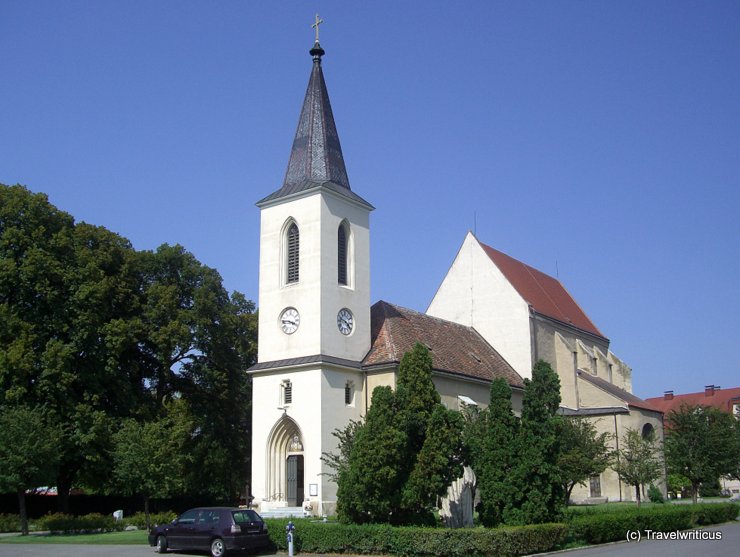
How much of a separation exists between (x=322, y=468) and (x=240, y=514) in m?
7.96

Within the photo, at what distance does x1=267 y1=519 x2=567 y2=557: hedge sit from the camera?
19.6 meters

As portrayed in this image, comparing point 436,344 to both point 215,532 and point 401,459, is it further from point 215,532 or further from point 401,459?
point 215,532

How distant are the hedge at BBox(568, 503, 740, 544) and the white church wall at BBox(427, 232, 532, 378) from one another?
13.2 m

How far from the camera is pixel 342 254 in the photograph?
34500mm

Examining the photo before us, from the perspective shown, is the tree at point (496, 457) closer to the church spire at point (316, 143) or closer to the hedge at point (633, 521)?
the hedge at point (633, 521)

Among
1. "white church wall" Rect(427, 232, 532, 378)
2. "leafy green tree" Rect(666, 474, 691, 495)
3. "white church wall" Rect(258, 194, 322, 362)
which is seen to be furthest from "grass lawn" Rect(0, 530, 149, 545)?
"leafy green tree" Rect(666, 474, 691, 495)

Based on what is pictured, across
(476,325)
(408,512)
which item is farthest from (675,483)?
(408,512)

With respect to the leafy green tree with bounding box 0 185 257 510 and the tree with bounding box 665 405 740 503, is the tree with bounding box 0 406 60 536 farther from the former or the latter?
the tree with bounding box 665 405 740 503

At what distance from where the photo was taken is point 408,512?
74.4 ft

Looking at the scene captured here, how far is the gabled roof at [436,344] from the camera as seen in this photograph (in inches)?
1352

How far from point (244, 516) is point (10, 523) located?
17.5 metres

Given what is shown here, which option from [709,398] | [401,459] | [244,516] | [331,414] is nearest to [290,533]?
[244,516]

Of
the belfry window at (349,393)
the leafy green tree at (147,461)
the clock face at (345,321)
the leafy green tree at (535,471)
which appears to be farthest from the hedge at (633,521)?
the leafy green tree at (147,461)

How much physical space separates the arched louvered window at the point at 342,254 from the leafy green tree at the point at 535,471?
469 inches
